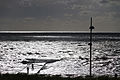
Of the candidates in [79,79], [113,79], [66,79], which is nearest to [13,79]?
[66,79]

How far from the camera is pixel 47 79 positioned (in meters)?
15.3

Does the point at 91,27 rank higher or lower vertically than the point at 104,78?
higher

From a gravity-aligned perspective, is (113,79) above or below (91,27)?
below

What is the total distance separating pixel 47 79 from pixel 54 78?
61cm

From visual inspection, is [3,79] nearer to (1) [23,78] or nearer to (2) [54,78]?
(1) [23,78]

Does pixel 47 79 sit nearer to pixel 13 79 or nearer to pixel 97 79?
pixel 13 79

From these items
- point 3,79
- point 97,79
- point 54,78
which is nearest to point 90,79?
point 97,79

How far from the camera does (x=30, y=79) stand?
49.9 ft

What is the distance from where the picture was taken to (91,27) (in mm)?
15219

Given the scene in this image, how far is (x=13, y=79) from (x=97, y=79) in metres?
6.62

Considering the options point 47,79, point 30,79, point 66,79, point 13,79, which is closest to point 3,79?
point 13,79

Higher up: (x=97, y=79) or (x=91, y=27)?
(x=91, y=27)

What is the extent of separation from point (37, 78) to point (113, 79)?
608 cm

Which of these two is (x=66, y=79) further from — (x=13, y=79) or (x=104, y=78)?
(x=13, y=79)
